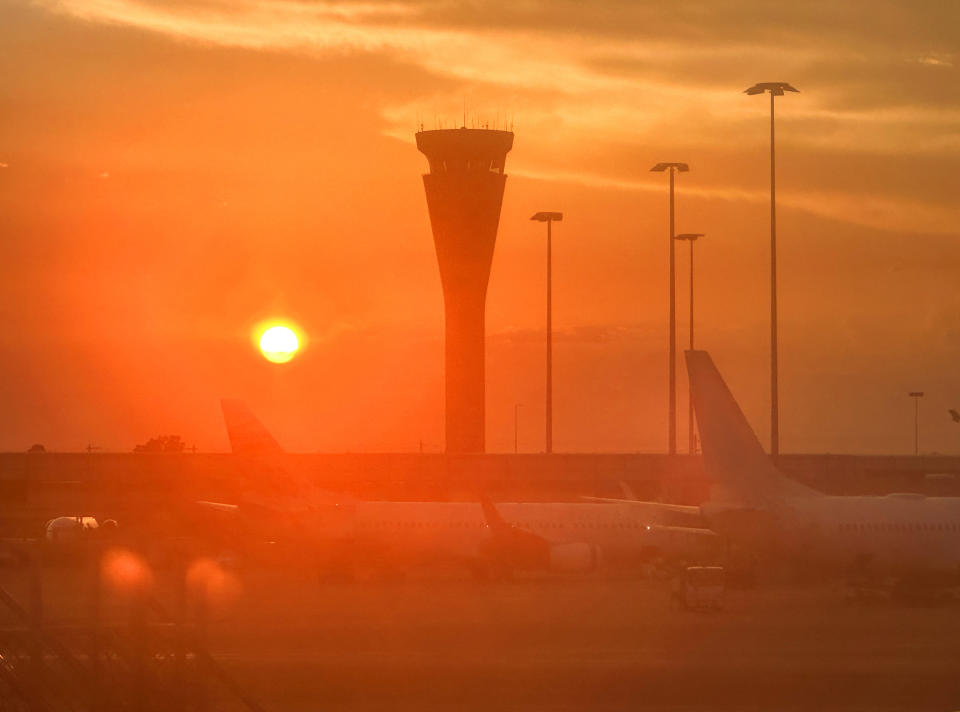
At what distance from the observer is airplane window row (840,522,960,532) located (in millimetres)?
45459

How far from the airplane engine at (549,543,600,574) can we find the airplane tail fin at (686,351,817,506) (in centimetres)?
1012

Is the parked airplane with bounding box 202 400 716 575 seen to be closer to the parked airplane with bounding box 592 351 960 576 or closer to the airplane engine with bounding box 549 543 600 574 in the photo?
the airplane engine with bounding box 549 543 600 574

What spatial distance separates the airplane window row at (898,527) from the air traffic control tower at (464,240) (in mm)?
105208

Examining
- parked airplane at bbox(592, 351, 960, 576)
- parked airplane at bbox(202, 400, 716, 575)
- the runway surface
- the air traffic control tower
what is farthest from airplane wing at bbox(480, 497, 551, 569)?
the air traffic control tower

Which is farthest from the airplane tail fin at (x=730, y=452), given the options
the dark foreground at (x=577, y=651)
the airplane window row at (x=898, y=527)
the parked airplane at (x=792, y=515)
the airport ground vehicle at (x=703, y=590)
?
the airport ground vehicle at (x=703, y=590)

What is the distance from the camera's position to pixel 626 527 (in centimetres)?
5747

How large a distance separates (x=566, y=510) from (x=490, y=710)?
35.3 metres

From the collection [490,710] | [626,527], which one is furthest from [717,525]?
[490,710]

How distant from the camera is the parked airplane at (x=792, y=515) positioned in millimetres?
44000

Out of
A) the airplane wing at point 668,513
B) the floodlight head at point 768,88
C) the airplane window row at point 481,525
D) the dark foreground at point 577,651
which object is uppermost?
the floodlight head at point 768,88

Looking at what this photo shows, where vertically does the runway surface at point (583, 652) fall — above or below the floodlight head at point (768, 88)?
below

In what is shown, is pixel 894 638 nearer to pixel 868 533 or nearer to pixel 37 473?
pixel 868 533

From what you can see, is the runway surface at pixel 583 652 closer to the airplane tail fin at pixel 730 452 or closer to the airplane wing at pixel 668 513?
the airplane tail fin at pixel 730 452

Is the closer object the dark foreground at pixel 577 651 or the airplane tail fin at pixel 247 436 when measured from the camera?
the dark foreground at pixel 577 651
